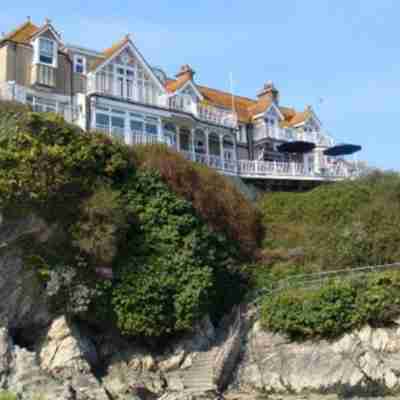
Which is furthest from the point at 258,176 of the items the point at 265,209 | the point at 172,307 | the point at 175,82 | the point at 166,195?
the point at 172,307

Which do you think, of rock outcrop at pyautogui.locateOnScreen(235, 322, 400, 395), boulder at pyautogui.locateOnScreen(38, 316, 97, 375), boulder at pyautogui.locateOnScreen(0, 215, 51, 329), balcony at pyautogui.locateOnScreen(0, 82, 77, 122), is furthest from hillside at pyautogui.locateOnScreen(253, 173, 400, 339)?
balcony at pyautogui.locateOnScreen(0, 82, 77, 122)

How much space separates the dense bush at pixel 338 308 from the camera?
84.6ft

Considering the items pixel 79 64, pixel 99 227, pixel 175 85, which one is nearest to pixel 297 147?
pixel 175 85

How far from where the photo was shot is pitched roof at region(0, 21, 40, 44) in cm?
3375

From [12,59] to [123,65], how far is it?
6280 millimetres

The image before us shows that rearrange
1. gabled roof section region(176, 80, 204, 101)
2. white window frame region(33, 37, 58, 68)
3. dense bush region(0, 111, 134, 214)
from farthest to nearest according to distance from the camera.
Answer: gabled roof section region(176, 80, 204, 101), white window frame region(33, 37, 58, 68), dense bush region(0, 111, 134, 214)

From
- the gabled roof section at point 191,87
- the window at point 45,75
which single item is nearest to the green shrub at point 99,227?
the window at point 45,75

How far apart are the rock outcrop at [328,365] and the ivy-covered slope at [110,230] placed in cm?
324

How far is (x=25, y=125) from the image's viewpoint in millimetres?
25359

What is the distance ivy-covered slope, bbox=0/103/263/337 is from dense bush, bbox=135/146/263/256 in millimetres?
201

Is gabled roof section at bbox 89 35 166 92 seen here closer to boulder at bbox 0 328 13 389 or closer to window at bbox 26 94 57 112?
window at bbox 26 94 57 112

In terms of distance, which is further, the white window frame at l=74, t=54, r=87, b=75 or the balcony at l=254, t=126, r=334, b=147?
the balcony at l=254, t=126, r=334, b=147

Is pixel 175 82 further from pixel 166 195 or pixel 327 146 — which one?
pixel 166 195

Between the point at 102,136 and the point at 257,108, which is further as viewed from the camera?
the point at 257,108
